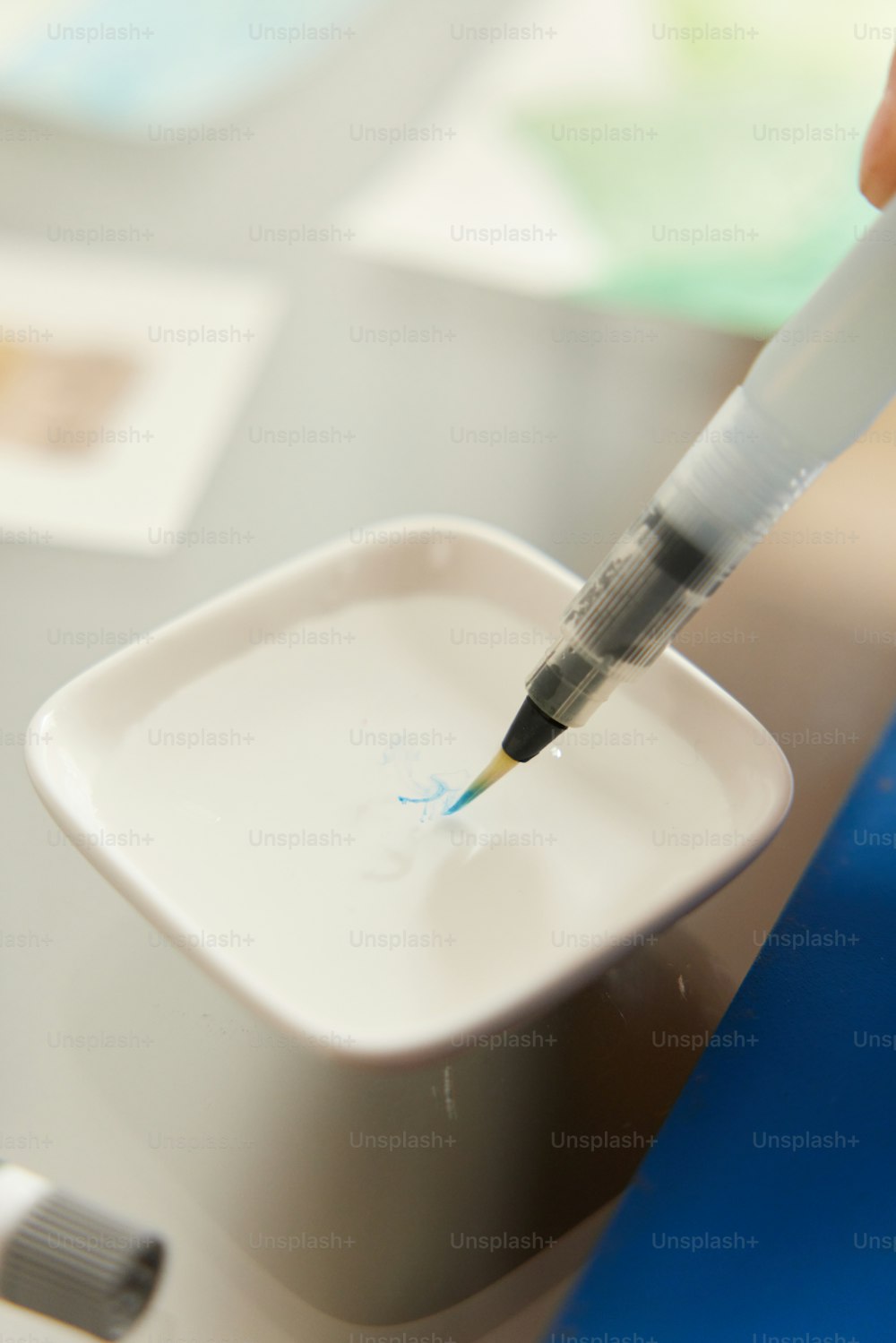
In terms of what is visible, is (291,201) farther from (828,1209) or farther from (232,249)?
(828,1209)

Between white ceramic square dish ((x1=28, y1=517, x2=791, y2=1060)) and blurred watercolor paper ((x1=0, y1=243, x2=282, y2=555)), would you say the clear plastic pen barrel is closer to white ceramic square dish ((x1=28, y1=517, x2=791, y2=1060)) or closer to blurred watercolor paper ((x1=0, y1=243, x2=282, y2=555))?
white ceramic square dish ((x1=28, y1=517, x2=791, y2=1060))

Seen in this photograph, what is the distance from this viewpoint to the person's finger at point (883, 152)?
406 mm

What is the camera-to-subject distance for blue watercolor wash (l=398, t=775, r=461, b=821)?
1.38 feet

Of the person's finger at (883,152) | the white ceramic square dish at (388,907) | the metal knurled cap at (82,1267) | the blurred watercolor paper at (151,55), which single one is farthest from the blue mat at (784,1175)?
the blurred watercolor paper at (151,55)

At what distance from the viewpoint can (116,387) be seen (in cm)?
58

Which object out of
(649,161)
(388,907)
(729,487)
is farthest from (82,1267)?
(649,161)

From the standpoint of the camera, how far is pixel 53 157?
68cm

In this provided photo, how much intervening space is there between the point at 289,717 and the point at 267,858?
0.07 metres

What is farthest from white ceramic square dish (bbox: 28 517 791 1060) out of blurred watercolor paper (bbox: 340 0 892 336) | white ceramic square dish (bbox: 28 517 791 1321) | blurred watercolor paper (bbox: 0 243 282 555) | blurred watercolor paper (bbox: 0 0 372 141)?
blurred watercolor paper (bbox: 0 0 372 141)

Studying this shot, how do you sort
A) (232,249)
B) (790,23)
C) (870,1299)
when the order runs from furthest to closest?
(790,23) < (232,249) < (870,1299)

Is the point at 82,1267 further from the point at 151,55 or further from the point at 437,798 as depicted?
the point at 151,55

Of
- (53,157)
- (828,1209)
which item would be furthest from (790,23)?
(828,1209)

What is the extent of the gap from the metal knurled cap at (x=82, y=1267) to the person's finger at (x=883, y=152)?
0.40 metres

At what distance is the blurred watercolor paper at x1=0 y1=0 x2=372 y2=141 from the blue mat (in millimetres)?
594
